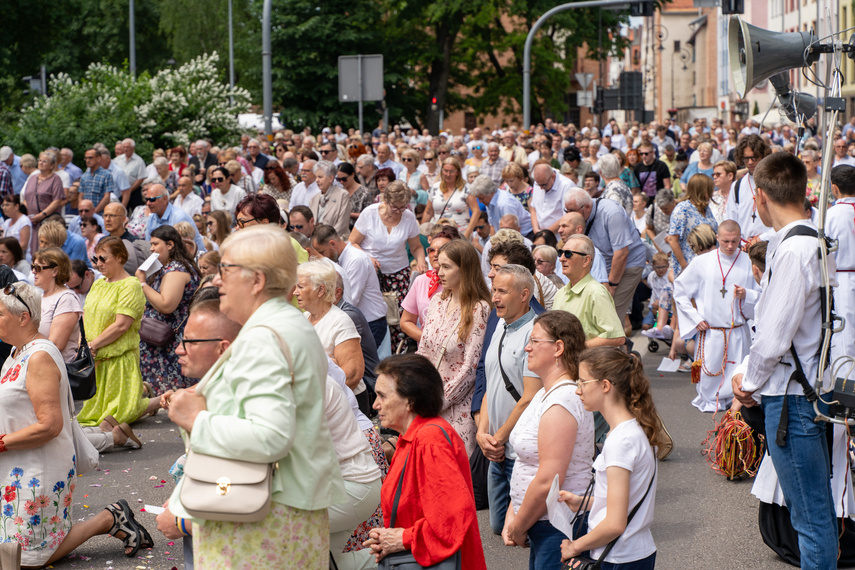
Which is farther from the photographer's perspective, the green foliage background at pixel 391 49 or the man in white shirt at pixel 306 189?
the green foliage background at pixel 391 49

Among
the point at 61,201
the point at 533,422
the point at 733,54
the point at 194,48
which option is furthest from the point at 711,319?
the point at 194,48

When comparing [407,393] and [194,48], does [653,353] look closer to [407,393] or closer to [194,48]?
[407,393]

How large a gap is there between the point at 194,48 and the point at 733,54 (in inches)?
2197

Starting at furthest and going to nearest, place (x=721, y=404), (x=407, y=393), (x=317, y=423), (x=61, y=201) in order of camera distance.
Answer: (x=61, y=201)
(x=721, y=404)
(x=407, y=393)
(x=317, y=423)

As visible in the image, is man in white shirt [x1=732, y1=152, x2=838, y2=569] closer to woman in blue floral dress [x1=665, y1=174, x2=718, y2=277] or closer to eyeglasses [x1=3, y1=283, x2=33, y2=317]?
eyeglasses [x1=3, y1=283, x2=33, y2=317]

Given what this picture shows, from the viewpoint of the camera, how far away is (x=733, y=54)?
5.68m

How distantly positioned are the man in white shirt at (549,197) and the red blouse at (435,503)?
288 inches

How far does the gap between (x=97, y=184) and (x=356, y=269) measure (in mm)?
8374

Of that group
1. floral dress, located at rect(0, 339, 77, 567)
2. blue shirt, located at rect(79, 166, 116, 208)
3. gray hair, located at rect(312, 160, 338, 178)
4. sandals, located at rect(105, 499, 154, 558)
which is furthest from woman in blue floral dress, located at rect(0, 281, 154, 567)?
blue shirt, located at rect(79, 166, 116, 208)

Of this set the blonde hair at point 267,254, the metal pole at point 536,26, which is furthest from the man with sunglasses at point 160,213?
the metal pole at point 536,26

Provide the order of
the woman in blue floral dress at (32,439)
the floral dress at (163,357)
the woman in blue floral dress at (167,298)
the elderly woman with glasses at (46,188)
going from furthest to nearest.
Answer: the elderly woman with glasses at (46,188), the floral dress at (163,357), the woman in blue floral dress at (167,298), the woman in blue floral dress at (32,439)

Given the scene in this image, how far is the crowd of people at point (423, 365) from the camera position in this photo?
3.18 metres

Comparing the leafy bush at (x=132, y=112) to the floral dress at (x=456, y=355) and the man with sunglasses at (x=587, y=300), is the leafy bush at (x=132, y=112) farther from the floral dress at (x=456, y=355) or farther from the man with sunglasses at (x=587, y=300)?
the man with sunglasses at (x=587, y=300)

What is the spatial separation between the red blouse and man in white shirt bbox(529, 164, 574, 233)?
731 cm
